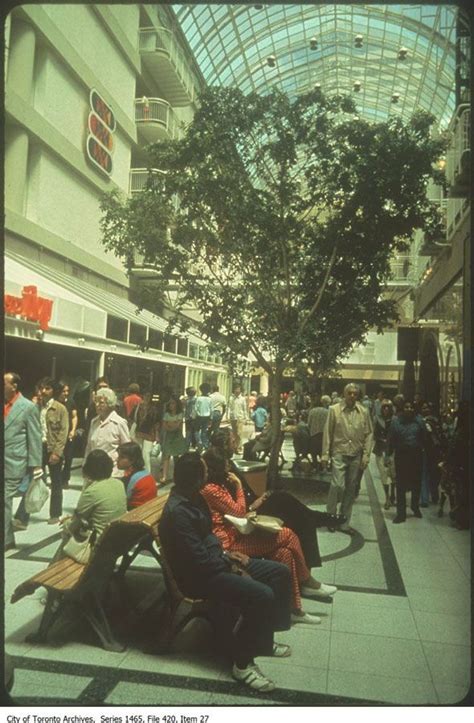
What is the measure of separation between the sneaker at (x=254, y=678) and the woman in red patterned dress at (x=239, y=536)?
0.89 meters

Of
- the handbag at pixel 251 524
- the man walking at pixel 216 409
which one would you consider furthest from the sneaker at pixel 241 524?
the man walking at pixel 216 409

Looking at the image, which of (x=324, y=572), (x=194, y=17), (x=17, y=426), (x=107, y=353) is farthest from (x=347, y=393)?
(x=194, y=17)

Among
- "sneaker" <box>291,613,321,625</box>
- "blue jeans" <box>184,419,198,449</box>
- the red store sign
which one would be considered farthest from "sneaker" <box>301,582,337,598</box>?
"blue jeans" <box>184,419,198,449</box>

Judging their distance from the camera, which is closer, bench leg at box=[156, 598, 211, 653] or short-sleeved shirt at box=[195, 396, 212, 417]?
bench leg at box=[156, 598, 211, 653]

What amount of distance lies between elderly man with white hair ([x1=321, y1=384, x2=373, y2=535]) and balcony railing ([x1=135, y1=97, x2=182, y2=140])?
140 inches

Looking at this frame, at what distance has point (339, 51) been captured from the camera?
572 cm

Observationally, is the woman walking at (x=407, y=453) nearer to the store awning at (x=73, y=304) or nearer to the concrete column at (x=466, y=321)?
the concrete column at (x=466, y=321)

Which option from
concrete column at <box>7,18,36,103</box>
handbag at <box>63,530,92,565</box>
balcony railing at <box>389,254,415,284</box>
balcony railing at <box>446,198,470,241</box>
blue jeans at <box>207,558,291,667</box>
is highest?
concrete column at <box>7,18,36,103</box>

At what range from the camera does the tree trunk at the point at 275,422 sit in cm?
746

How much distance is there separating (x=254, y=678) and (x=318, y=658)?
0.50 m

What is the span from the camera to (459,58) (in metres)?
4.50

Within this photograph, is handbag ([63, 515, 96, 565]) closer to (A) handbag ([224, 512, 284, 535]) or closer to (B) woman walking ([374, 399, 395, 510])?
(A) handbag ([224, 512, 284, 535])

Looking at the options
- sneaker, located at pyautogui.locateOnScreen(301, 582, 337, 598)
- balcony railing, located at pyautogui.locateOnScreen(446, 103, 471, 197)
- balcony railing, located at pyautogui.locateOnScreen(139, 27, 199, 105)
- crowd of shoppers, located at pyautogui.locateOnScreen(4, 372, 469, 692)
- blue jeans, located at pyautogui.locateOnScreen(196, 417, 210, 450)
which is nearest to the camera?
crowd of shoppers, located at pyautogui.locateOnScreen(4, 372, 469, 692)

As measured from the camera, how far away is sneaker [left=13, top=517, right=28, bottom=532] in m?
5.84
